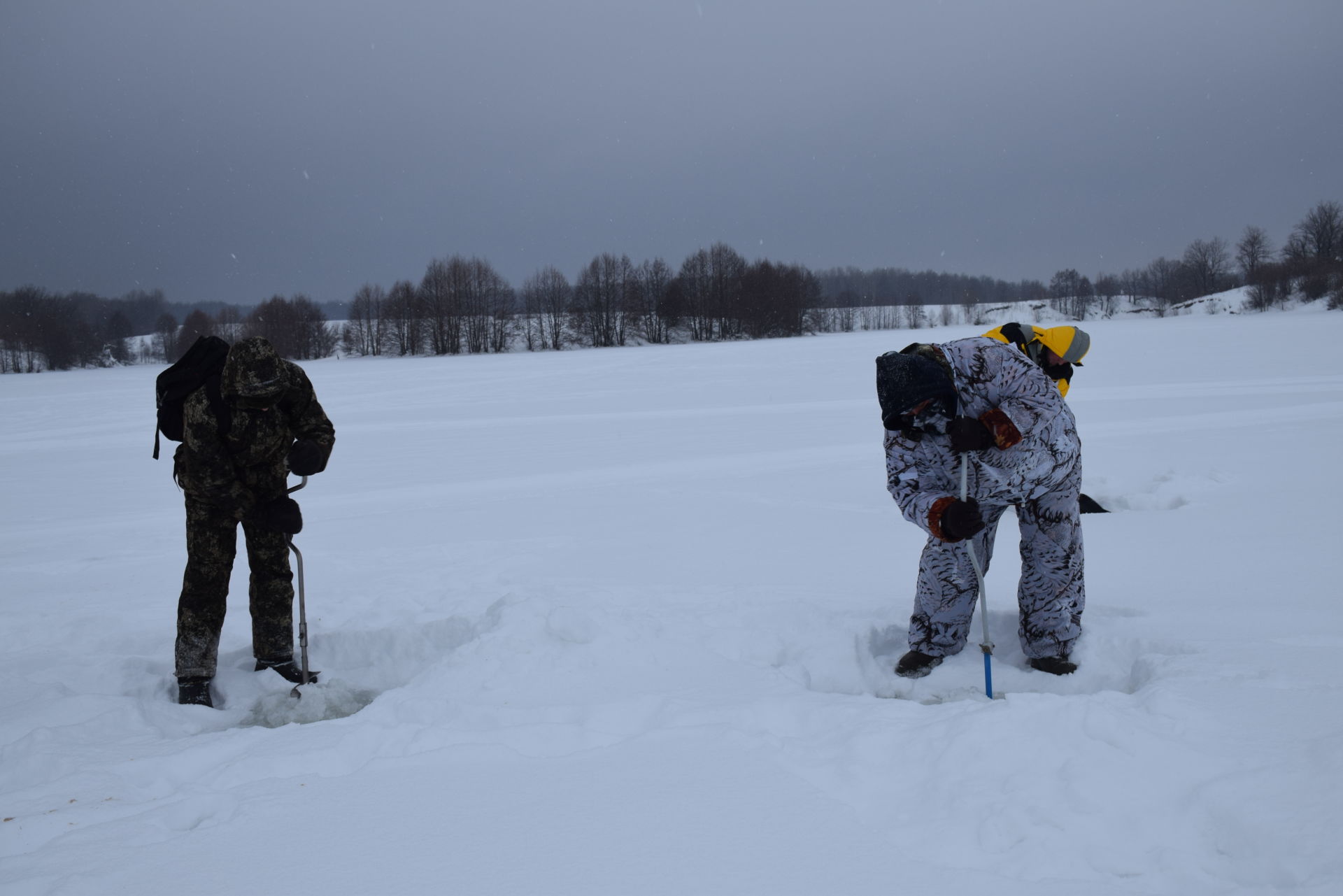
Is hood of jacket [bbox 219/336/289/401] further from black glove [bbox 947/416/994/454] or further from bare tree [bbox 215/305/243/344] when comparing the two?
bare tree [bbox 215/305/243/344]

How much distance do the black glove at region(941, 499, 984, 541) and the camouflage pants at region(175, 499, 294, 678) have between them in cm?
311

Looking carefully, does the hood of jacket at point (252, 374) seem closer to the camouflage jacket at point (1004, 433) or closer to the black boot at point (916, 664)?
the camouflage jacket at point (1004, 433)

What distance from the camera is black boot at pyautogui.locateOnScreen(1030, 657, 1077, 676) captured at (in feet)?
11.3

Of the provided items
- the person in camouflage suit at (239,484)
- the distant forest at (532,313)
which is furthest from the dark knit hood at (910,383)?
the distant forest at (532,313)

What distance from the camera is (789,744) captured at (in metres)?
2.69

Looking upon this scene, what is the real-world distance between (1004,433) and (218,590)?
12.0 feet

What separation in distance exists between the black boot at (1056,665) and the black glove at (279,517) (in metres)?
3.47

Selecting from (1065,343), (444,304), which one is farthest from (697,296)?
(1065,343)

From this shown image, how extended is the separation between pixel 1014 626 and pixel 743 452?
6.58 m

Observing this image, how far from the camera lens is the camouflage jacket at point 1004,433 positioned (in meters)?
3.27

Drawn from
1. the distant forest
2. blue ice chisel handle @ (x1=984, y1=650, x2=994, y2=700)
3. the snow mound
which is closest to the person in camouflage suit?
the snow mound

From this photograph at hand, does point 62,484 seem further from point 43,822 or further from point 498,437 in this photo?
point 43,822

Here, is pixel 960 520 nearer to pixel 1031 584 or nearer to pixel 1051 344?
pixel 1031 584

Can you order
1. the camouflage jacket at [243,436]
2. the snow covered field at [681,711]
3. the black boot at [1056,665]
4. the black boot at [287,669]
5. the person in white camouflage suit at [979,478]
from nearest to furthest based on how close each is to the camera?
the snow covered field at [681,711]
the person in white camouflage suit at [979,478]
the black boot at [1056,665]
the camouflage jacket at [243,436]
the black boot at [287,669]
